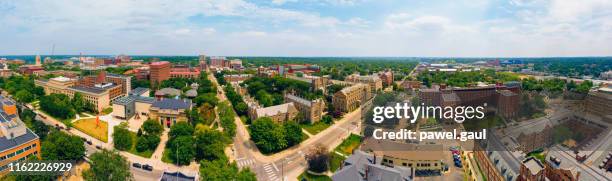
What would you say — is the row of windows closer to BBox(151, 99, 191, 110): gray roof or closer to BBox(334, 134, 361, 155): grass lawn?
BBox(151, 99, 191, 110): gray roof

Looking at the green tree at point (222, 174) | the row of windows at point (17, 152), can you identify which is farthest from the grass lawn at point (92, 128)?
the green tree at point (222, 174)

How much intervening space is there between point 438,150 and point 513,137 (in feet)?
39.9

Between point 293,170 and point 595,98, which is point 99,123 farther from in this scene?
point 595,98

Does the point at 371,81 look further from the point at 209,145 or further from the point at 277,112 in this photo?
the point at 209,145

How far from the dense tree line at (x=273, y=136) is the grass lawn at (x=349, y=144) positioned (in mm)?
5690

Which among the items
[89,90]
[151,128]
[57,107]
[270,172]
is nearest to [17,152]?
[151,128]

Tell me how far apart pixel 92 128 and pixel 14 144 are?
1669cm

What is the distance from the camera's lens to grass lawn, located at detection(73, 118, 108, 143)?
4845cm

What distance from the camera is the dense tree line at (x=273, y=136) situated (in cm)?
4197

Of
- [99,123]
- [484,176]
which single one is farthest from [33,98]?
[484,176]

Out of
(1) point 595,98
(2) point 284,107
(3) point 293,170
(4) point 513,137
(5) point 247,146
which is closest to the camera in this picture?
(3) point 293,170

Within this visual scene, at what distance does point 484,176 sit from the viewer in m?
36.4

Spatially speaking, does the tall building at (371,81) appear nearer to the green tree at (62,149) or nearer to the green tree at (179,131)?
the green tree at (179,131)

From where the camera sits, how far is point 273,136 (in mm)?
41844
